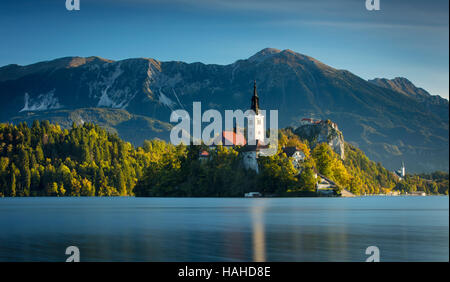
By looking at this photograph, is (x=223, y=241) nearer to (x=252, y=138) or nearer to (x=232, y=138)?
(x=252, y=138)

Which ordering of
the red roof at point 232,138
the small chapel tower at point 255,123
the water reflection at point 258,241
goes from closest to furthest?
the water reflection at point 258,241 < the small chapel tower at point 255,123 < the red roof at point 232,138

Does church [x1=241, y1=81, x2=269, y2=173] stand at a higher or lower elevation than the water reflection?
higher

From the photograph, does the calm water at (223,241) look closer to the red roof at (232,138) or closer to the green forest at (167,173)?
the green forest at (167,173)

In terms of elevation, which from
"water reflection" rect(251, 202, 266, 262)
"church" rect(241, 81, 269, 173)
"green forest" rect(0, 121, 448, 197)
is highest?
"church" rect(241, 81, 269, 173)

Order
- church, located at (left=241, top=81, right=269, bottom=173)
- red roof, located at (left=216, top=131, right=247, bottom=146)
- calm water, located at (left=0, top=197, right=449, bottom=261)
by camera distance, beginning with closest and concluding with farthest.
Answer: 1. calm water, located at (left=0, top=197, right=449, bottom=261)
2. church, located at (left=241, top=81, right=269, bottom=173)
3. red roof, located at (left=216, top=131, right=247, bottom=146)

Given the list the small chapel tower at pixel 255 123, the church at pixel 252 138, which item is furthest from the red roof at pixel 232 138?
the small chapel tower at pixel 255 123

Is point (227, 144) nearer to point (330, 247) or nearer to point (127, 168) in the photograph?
point (127, 168)

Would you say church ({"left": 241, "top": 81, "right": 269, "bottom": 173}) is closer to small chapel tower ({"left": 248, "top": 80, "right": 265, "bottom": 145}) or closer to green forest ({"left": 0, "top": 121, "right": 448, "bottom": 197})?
small chapel tower ({"left": 248, "top": 80, "right": 265, "bottom": 145})

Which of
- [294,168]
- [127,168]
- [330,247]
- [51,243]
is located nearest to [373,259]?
[330,247]

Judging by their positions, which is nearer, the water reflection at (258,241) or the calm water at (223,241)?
the water reflection at (258,241)

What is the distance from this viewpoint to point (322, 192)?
151m

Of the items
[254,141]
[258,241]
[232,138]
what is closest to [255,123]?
[232,138]

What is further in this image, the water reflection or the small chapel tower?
the small chapel tower

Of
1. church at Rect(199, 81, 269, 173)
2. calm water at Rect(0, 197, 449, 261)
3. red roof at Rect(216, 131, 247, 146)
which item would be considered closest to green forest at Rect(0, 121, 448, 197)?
church at Rect(199, 81, 269, 173)
